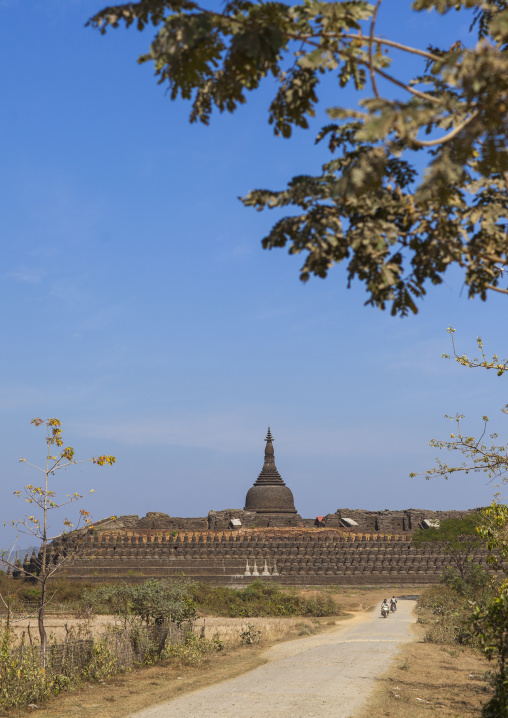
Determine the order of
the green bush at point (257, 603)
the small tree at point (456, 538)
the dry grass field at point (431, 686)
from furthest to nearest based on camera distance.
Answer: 1. the small tree at point (456, 538)
2. the green bush at point (257, 603)
3. the dry grass field at point (431, 686)

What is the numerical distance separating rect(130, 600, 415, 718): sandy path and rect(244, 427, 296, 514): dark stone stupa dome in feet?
89.6

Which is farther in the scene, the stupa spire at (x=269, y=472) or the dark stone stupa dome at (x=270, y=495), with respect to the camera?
the stupa spire at (x=269, y=472)

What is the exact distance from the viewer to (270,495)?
47031 millimetres

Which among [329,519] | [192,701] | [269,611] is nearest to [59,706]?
[192,701]

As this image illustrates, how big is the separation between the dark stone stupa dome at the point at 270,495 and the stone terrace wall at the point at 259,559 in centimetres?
991

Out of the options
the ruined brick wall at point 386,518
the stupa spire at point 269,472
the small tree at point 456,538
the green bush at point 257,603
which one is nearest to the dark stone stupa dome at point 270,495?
the stupa spire at point 269,472

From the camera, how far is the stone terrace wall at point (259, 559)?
34.2 meters

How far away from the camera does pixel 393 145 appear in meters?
4.46

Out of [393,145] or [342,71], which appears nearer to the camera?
[393,145]

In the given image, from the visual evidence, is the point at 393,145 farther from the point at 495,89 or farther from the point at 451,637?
the point at 451,637

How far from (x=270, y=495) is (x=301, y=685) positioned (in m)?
34.9

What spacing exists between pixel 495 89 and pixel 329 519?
41.2 m

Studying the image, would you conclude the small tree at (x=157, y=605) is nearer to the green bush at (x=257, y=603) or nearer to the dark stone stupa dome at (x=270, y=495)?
the green bush at (x=257, y=603)

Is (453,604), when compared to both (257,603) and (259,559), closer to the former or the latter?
(257,603)
